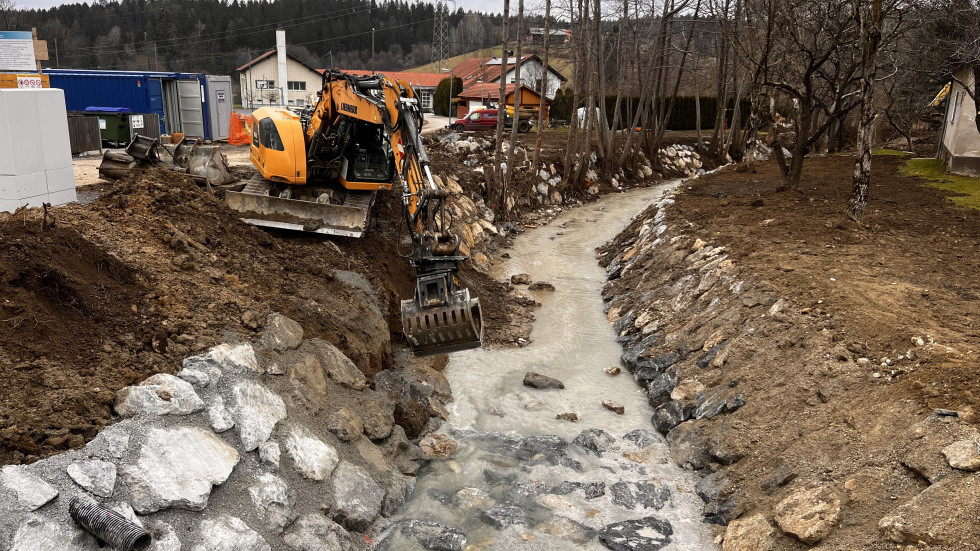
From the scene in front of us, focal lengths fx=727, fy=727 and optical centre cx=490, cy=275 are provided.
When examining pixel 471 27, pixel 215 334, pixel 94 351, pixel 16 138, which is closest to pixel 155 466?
pixel 94 351

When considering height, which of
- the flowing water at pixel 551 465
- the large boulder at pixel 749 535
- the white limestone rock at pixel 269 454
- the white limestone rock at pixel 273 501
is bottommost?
the flowing water at pixel 551 465

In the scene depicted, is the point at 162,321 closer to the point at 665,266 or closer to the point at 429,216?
the point at 429,216

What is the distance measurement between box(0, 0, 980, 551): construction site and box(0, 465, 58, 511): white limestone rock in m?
0.02

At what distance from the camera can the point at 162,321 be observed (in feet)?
25.8

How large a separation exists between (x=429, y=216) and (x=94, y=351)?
4250 millimetres

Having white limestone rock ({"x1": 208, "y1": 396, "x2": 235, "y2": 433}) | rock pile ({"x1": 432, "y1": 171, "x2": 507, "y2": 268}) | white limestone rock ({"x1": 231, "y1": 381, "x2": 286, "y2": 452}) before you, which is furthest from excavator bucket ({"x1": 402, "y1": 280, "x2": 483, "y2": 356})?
rock pile ({"x1": 432, "y1": 171, "x2": 507, "y2": 268})

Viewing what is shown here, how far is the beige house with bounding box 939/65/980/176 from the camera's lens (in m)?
21.9

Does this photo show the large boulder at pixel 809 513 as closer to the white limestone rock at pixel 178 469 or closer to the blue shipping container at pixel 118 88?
the white limestone rock at pixel 178 469

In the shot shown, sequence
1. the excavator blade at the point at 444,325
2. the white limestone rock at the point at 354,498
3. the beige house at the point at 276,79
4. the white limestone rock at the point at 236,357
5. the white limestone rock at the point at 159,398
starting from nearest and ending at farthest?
the white limestone rock at the point at 159,398, the white limestone rock at the point at 354,498, the white limestone rock at the point at 236,357, the excavator blade at the point at 444,325, the beige house at the point at 276,79

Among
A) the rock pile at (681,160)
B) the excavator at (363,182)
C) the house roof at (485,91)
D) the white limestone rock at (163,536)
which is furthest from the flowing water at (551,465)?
the house roof at (485,91)

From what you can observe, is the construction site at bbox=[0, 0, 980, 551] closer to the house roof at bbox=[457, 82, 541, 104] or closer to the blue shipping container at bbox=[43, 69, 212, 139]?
the blue shipping container at bbox=[43, 69, 212, 139]

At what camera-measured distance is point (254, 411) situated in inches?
292

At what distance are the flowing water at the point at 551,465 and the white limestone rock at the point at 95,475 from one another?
293cm

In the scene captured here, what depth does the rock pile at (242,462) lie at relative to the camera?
18.0 ft
